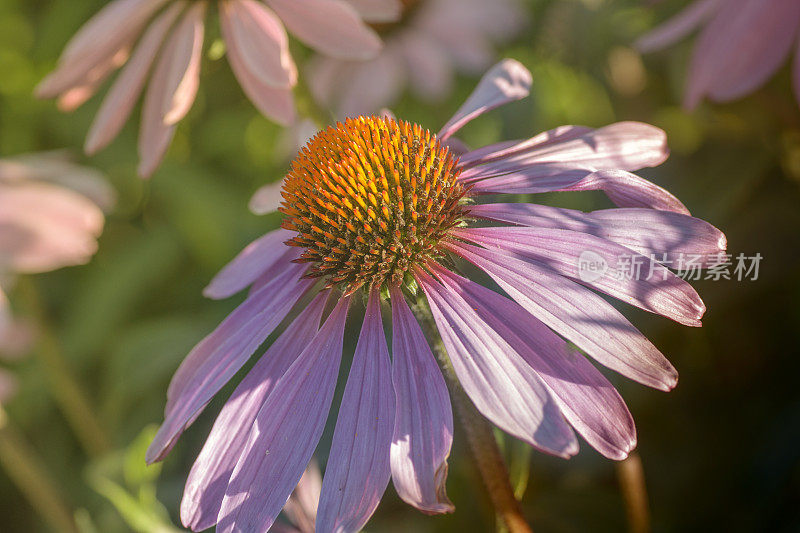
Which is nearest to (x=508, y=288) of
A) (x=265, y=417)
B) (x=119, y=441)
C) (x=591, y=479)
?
(x=265, y=417)

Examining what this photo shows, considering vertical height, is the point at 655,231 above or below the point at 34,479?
above

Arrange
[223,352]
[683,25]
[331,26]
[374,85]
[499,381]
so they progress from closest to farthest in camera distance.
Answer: [499,381], [223,352], [331,26], [683,25], [374,85]

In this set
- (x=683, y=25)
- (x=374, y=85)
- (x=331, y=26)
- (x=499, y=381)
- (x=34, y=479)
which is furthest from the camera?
(x=374, y=85)

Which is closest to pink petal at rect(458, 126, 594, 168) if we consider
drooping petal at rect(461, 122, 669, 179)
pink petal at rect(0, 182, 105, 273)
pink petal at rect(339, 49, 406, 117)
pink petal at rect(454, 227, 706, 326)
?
drooping petal at rect(461, 122, 669, 179)

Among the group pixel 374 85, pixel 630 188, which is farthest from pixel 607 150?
pixel 374 85

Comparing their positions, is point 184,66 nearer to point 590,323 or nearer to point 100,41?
point 100,41

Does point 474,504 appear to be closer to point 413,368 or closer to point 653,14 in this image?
point 413,368

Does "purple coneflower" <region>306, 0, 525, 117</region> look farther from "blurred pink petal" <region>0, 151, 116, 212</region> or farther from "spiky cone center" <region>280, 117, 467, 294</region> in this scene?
"spiky cone center" <region>280, 117, 467, 294</region>
